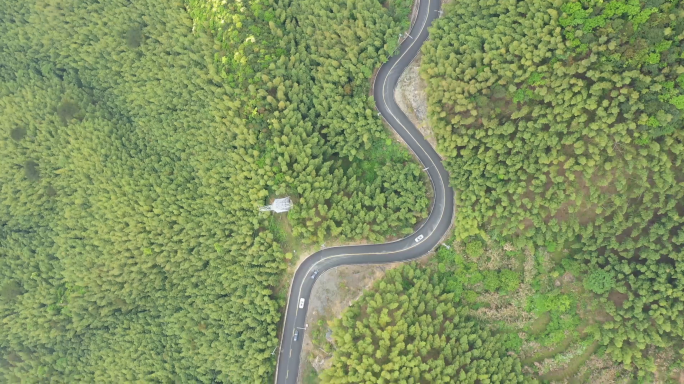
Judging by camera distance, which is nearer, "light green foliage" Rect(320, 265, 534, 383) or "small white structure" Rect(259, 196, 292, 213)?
"light green foliage" Rect(320, 265, 534, 383)

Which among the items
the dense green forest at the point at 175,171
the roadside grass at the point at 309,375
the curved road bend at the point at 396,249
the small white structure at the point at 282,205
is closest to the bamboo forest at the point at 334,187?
the dense green forest at the point at 175,171

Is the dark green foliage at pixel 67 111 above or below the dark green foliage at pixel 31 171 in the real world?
A: above

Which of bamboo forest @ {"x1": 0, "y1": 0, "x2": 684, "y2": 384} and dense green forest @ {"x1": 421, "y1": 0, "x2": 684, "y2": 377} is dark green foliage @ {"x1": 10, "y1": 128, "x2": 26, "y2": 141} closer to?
bamboo forest @ {"x1": 0, "y1": 0, "x2": 684, "y2": 384}

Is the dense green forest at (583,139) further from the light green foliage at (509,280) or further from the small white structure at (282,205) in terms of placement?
the small white structure at (282,205)

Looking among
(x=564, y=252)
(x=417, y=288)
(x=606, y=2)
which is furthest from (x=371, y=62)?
(x=564, y=252)

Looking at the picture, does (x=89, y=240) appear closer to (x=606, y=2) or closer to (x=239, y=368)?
(x=239, y=368)

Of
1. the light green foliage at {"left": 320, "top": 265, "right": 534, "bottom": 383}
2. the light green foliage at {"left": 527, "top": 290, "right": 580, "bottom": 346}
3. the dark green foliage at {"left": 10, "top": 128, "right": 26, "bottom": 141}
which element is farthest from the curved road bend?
the dark green foliage at {"left": 10, "top": 128, "right": 26, "bottom": 141}
